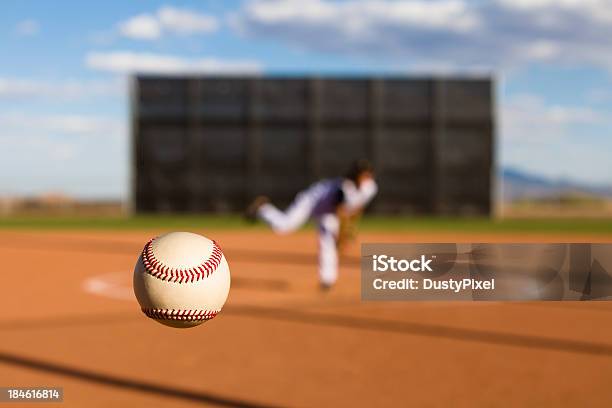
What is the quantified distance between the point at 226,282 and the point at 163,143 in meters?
28.1

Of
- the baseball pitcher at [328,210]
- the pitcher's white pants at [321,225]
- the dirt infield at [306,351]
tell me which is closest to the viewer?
the dirt infield at [306,351]

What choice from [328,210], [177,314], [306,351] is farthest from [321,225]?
[177,314]

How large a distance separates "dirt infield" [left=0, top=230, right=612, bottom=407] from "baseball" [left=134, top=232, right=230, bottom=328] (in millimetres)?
820

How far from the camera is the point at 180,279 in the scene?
341 cm

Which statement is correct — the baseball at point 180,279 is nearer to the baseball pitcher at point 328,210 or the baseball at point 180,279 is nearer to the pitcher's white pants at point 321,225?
the baseball pitcher at point 328,210

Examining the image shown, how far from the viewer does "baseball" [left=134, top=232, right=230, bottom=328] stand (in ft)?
11.1

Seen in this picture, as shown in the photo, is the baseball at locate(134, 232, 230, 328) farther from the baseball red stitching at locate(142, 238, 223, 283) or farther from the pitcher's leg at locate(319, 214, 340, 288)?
the pitcher's leg at locate(319, 214, 340, 288)

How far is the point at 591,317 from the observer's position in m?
7.20

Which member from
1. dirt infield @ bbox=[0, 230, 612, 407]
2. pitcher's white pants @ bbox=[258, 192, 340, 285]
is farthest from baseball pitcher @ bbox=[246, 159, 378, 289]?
dirt infield @ bbox=[0, 230, 612, 407]

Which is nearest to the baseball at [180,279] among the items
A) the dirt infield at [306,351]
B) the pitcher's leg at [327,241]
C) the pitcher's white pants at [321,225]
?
the dirt infield at [306,351]

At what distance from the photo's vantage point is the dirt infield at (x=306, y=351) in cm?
426

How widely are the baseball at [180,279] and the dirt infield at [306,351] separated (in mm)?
820

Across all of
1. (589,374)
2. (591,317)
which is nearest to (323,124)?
(591,317)

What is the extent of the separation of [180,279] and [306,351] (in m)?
2.29
